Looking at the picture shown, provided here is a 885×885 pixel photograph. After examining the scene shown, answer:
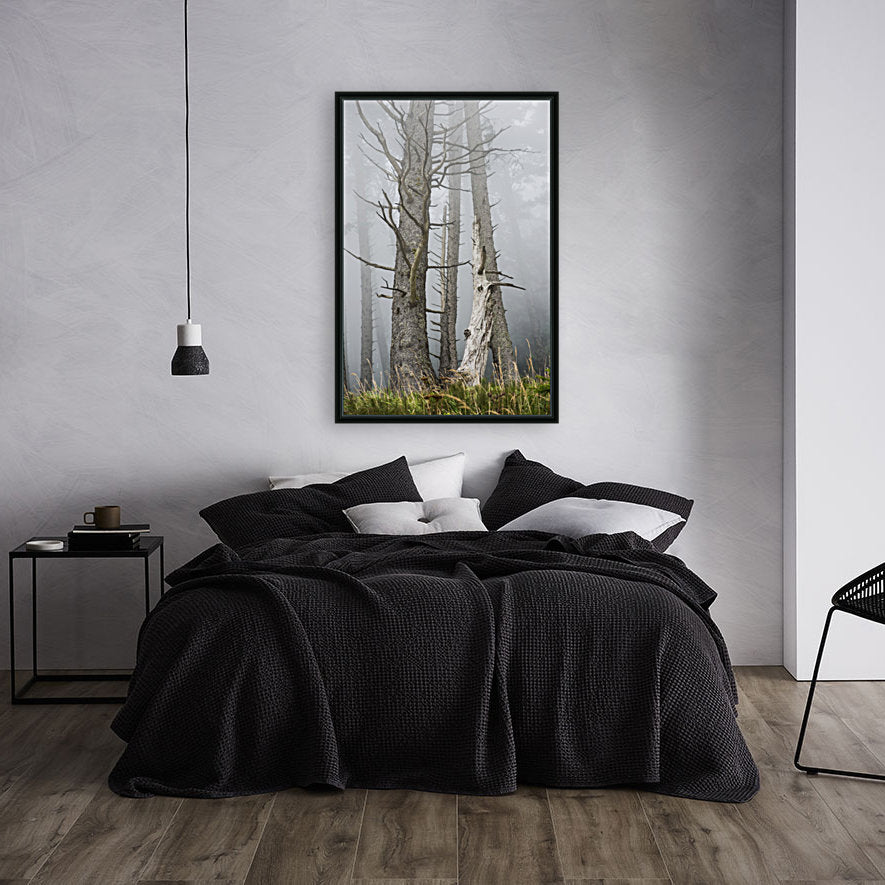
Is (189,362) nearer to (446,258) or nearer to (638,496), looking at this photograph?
(446,258)

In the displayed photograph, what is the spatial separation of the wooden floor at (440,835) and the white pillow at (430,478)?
4.65 ft

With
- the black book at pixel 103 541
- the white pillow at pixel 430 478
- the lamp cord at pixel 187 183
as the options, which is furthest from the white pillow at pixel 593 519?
the lamp cord at pixel 187 183

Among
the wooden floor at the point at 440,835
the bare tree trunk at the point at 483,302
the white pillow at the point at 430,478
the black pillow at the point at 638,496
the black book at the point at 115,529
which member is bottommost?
the wooden floor at the point at 440,835

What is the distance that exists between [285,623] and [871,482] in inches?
97.1

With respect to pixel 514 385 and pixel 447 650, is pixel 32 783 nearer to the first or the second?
pixel 447 650

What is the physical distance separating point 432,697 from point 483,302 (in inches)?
78.9

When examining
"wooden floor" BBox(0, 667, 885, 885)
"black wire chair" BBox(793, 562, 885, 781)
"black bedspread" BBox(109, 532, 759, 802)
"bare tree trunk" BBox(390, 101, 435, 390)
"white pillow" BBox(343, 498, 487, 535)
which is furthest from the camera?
"bare tree trunk" BBox(390, 101, 435, 390)

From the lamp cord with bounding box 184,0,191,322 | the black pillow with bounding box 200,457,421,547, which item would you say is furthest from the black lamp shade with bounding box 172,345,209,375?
the black pillow with bounding box 200,457,421,547

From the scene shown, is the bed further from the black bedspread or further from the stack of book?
the stack of book

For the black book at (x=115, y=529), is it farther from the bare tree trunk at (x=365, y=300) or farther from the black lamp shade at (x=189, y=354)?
the bare tree trunk at (x=365, y=300)

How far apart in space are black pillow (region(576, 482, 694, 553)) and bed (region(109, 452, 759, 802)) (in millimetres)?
1058

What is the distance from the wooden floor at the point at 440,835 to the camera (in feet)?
8.21

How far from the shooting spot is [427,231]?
14.6ft

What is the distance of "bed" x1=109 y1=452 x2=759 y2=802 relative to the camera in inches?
116
